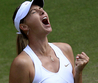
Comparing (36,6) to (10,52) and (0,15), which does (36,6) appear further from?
(0,15)

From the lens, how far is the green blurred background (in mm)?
5488

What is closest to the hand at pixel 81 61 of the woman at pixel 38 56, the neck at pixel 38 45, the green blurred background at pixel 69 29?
the woman at pixel 38 56

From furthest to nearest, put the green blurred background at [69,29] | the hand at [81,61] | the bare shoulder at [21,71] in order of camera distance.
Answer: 1. the green blurred background at [69,29]
2. the hand at [81,61]
3. the bare shoulder at [21,71]

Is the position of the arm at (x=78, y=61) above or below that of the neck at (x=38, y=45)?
below

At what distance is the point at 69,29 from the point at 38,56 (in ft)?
14.4

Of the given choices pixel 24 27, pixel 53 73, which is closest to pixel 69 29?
pixel 24 27

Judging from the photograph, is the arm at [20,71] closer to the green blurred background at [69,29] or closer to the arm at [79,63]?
the arm at [79,63]

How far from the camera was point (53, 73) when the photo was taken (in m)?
2.19

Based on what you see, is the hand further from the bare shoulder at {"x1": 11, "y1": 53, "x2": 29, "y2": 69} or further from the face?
the bare shoulder at {"x1": 11, "y1": 53, "x2": 29, "y2": 69}

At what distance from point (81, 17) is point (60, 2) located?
3.33 ft

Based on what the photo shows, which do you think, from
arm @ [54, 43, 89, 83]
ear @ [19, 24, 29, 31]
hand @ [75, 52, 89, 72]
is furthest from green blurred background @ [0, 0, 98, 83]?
ear @ [19, 24, 29, 31]

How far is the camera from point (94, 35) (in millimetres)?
6363

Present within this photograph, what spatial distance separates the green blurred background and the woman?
99.3 inches

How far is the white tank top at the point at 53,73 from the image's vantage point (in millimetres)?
2113
